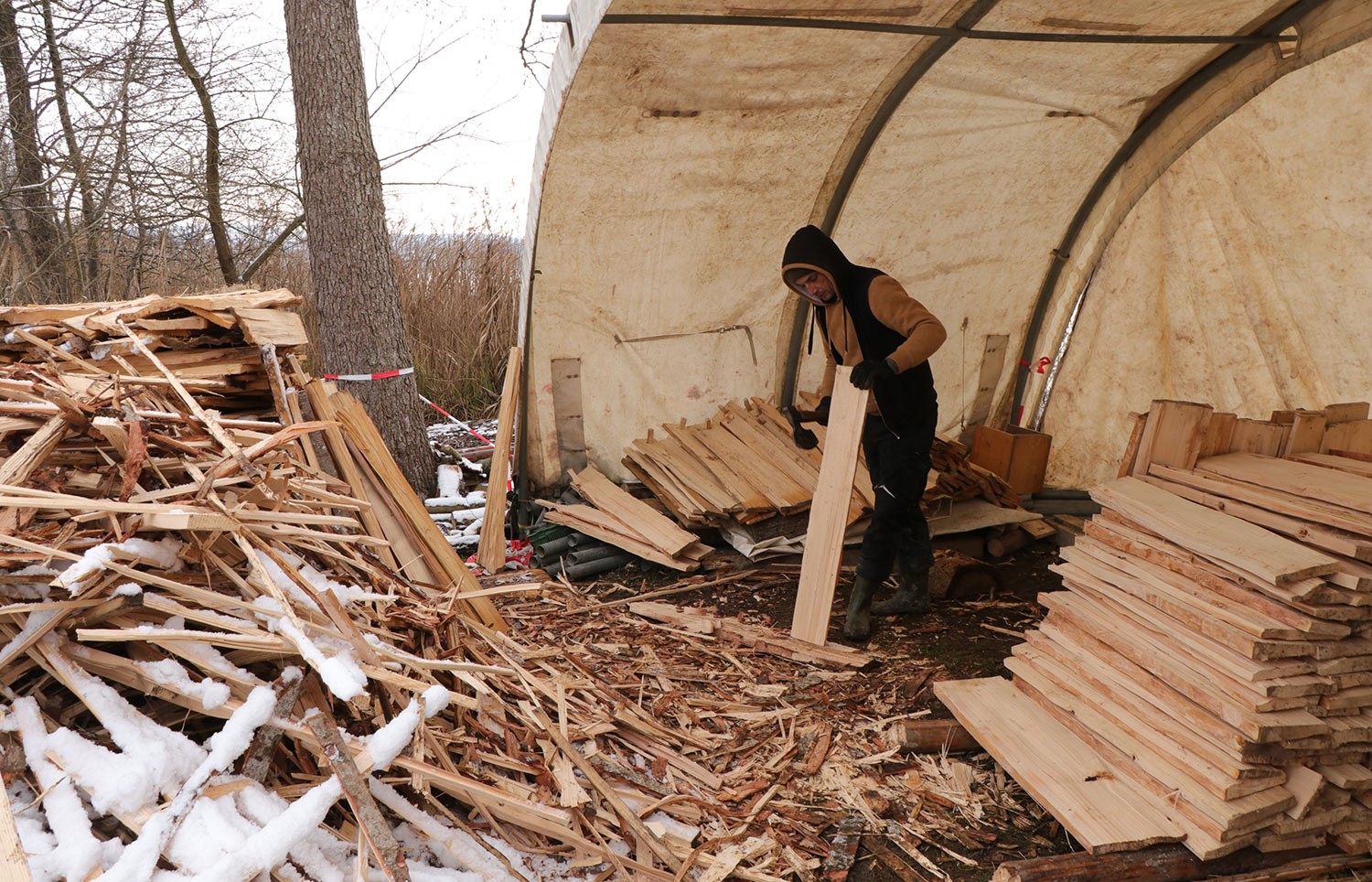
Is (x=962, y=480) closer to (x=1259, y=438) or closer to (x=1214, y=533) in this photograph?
(x=1259, y=438)

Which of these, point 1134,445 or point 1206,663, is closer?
point 1206,663

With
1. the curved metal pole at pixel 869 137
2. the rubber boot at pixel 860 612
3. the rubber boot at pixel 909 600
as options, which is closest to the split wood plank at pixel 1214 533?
the rubber boot at pixel 860 612

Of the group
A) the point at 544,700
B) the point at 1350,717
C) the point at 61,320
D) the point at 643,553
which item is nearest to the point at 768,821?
the point at 544,700

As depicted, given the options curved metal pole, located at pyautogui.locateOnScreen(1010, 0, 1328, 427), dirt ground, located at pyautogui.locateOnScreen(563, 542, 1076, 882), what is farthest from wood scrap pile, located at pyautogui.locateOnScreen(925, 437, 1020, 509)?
curved metal pole, located at pyautogui.locateOnScreen(1010, 0, 1328, 427)

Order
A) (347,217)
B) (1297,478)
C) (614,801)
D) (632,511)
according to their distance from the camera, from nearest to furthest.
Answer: (614,801), (1297,478), (632,511), (347,217)

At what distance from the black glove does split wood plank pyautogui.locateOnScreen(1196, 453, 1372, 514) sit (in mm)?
1570

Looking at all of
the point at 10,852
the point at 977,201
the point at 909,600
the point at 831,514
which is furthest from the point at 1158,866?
the point at 977,201

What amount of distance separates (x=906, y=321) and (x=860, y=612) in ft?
5.63

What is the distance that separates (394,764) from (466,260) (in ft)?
28.8

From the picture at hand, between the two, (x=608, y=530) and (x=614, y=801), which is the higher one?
(x=608, y=530)

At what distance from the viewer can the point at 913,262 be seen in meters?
7.25

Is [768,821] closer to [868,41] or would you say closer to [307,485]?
[307,485]

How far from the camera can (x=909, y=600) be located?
574cm

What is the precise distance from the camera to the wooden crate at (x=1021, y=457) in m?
7.64
